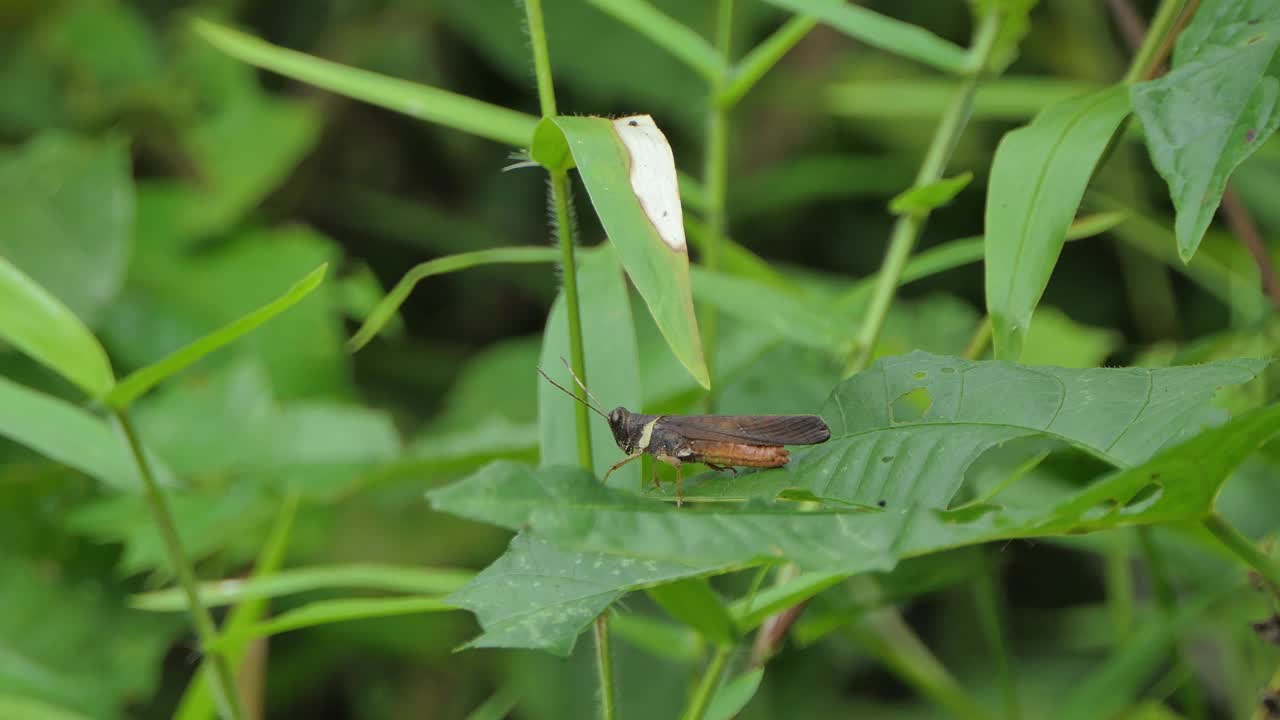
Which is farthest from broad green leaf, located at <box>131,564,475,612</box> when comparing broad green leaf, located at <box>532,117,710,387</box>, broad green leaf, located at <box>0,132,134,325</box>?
broad green leaf, located at <box>0,132,134,325</box>

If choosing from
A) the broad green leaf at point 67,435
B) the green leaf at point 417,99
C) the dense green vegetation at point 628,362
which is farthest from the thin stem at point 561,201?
the broad green leaf at point 67,435

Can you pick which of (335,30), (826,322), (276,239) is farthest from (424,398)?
(826,322)

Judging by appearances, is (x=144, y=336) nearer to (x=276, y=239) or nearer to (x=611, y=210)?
(x=276, y=239)

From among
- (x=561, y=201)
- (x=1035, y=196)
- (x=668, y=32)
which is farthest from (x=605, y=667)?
(x=668, y=32)

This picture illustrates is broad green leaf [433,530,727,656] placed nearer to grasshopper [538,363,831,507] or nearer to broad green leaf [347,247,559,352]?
grasshopper [538,363,831,507]

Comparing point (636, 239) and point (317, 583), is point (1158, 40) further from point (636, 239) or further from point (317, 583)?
point (317, 583)

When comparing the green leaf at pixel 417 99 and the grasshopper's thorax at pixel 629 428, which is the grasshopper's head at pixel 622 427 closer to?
the grasshopper's thorax at pixel 629 428
